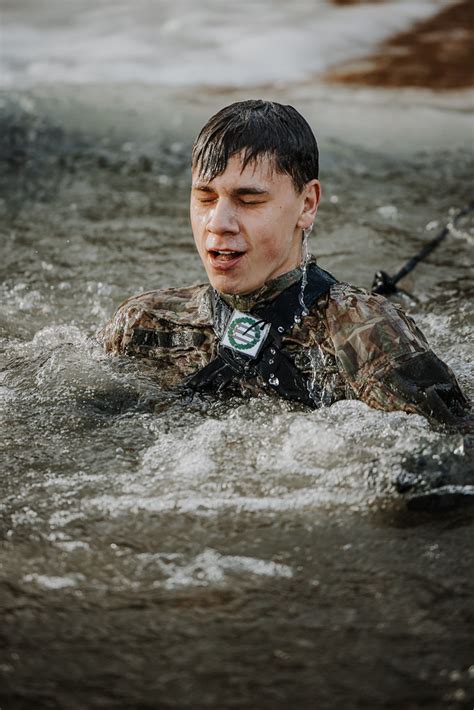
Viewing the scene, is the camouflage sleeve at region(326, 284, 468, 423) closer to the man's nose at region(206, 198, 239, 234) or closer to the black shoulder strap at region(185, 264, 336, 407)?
the black shoulder strap at region(185, 264, 336, 407)

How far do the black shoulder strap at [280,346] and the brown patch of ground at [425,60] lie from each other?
590 centimetres

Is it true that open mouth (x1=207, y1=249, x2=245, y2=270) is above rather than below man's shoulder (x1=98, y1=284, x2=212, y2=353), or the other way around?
above

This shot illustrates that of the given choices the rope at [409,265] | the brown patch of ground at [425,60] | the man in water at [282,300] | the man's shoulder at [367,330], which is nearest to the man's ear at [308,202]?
the man in water at [282,300]

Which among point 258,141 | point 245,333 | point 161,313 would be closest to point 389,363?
point 245,333

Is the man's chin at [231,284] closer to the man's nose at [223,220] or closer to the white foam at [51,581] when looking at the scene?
the man's nose at [223,220]

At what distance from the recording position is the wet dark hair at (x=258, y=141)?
2.91 metres

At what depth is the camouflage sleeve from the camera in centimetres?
283

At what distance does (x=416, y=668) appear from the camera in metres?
2.08

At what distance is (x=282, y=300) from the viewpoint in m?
3.02

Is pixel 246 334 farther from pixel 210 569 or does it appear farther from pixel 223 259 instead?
pixel 210 569

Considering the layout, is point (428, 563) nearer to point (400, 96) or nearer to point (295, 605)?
point (295, 605)

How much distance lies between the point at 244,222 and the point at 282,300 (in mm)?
265

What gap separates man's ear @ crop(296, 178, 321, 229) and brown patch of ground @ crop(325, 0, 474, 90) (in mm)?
5755

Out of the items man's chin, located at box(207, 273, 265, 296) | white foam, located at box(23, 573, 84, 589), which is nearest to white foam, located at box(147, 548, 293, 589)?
white foam, located at box(23, 573, 84, 589)
